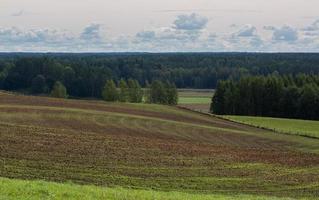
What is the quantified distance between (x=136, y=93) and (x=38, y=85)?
116 ft

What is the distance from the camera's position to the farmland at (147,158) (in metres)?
28.4

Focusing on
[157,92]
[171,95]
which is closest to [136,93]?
[157,92]

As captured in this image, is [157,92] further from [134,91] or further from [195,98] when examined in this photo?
[195,98]

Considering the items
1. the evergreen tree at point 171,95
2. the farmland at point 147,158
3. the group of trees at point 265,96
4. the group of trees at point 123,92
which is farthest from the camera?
the evergreen tree at point 171,95

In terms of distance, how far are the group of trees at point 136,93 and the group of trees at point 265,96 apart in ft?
61.4

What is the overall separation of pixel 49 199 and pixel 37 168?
47.9 feet

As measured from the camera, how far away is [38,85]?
529ft

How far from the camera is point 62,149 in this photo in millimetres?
35844

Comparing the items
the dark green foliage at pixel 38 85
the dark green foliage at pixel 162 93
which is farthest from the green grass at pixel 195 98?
the dark green foliage at pixel 38 85

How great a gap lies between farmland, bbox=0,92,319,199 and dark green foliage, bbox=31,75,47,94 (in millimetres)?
103411

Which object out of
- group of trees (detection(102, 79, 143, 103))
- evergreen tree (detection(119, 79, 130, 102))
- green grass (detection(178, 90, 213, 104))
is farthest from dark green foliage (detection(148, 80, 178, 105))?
evergreen tree (detection(119, 79, 130, 102))

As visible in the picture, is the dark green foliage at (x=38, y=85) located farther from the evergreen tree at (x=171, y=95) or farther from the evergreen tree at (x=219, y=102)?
the evergreen tree at (x=219, y=102)

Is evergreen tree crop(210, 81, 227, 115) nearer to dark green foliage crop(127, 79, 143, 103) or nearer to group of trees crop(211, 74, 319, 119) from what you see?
group of trees crop(211, 74, 319, 119)

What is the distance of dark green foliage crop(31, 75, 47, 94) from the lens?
6319 inches
